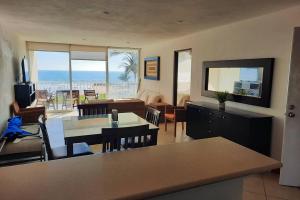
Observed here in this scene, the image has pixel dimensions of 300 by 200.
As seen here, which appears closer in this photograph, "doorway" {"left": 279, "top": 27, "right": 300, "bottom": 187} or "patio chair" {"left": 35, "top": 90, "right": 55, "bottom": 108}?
"doorway" {"left": 279, "top": 27, "right": 300, "bottom": 187}

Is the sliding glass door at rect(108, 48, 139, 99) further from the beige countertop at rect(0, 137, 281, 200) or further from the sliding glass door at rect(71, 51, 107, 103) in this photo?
the beige countertop at rect(0, 137, 281, 200)

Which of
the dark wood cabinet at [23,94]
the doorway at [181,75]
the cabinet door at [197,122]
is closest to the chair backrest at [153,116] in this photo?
the cabinet door at [197,122]

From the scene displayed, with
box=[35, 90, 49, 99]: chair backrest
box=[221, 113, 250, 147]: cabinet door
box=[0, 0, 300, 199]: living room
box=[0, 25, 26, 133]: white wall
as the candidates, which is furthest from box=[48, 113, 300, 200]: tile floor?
box=[35, 90, 49, 99]: chair backrest

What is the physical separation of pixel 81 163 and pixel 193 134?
3593 millimetres

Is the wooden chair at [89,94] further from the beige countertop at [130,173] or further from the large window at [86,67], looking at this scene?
the beige countertop at [130,173]

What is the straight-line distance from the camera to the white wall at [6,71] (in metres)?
3.86

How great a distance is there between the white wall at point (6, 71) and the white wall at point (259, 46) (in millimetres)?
3898

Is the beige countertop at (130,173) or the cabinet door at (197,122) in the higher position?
the beige countertop at (130,173)

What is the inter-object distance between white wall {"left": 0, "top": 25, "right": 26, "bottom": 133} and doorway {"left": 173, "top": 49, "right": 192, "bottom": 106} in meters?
3.94

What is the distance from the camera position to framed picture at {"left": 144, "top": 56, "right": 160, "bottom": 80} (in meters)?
6.92

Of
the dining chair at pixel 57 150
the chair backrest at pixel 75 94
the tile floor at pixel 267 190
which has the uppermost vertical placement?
the chair backrest at pixel 75 94

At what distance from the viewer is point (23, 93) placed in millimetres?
4965

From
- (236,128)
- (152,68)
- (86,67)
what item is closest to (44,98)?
(86,67)

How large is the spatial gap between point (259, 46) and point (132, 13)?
2.07 meters
